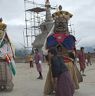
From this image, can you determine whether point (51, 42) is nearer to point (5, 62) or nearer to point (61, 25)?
point (61, 25)

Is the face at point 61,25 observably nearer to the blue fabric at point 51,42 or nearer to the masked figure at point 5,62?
the blue fabric at point 51,42

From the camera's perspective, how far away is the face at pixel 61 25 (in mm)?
13650

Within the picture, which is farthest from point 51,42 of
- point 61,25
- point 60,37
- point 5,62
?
point 5,62

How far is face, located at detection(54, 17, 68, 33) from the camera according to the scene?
1365 centimetres

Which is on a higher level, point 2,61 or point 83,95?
point 2,61

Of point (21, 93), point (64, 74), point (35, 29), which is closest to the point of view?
point (64, 74)

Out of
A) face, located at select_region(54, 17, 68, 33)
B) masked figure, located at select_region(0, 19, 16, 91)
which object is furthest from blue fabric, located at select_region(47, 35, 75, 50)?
masked figure, located at select_region(0, 19, 16, 91)

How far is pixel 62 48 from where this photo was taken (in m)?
13.3

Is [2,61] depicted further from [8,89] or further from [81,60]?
[81,60]

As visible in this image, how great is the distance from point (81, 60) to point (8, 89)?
7.49m

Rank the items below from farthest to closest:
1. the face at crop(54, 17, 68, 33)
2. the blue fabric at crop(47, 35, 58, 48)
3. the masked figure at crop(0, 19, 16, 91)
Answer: the masked figure at crop(0, 19, 16, 91) < the face at crop(54, 17, 68, 33) < the blue fabric at crop(47, 35, 58, 48)

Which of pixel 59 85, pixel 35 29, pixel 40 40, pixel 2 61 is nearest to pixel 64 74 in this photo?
pixel 59 85

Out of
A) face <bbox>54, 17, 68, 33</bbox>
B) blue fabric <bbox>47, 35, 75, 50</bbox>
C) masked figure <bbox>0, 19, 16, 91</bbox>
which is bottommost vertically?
masked figure <bbox>0, 19, 16, 91</bbox>

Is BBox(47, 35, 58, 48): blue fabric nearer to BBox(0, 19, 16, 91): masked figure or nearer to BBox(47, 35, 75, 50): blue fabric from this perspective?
BBox(47, 35, 75, 50): blue fabric
